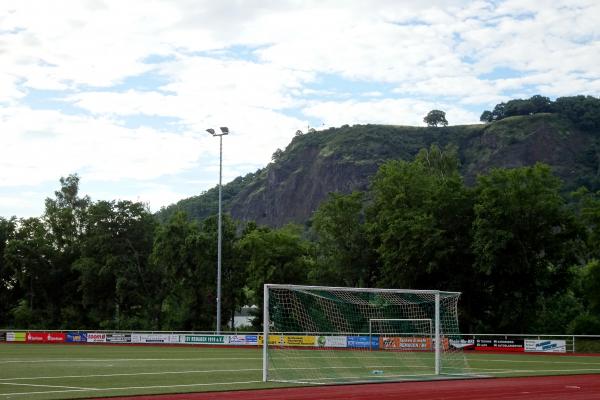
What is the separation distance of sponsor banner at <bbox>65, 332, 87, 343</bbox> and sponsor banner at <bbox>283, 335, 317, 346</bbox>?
3274 cm

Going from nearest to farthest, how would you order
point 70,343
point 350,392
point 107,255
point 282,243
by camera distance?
point 350,392
point 70,343
point 282,243
point 107,255

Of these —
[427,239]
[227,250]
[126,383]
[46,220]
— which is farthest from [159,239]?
[126,383]

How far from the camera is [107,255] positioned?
85000 millimetres

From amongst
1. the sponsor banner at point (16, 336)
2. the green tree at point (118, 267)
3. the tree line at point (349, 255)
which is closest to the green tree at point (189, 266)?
the tree line at point (349, 255)

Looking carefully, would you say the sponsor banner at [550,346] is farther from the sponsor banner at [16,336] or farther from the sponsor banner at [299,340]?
the sponsor banner at [16,336]

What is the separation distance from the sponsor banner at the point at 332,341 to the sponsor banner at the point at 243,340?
15.3 meters

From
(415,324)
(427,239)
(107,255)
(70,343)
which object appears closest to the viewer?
(415,324)

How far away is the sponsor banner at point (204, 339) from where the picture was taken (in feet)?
200

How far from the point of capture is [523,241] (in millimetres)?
62344

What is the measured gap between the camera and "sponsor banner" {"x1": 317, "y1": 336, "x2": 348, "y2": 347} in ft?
143

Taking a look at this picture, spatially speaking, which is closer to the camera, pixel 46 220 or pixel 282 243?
pixel 282 243

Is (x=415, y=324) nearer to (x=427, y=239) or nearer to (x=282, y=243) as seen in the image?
(x=427, y=239)

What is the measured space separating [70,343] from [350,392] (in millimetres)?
53000

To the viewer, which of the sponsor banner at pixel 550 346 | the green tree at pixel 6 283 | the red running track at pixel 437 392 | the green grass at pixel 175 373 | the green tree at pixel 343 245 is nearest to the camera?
the red running track at pixel 437 392
